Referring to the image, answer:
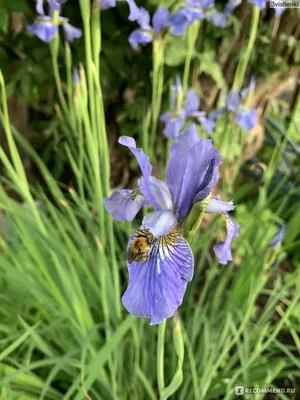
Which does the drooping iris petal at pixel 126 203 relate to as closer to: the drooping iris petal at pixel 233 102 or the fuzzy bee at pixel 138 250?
the fuzzy bee at pixel 138 250

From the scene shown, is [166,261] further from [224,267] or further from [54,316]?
[224,267]

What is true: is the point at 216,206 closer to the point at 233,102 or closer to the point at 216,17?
the point at 233,102

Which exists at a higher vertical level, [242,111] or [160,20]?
[160,20]

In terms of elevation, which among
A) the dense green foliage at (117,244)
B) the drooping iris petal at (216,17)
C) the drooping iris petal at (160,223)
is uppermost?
the drooping iris petal at (216,17)

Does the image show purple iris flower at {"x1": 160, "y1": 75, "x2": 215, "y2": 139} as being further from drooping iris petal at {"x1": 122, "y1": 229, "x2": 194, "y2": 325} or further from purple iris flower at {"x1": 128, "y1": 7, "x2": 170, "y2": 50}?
drooping iris petal at {"x1": 122, "y1": 229, "x2": 194, "y2": 325}

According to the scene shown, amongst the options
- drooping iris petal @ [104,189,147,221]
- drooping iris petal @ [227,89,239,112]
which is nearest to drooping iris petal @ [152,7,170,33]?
drooping iris petal @ [227,89,239,112]

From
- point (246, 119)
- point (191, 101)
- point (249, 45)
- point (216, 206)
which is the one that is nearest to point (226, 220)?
point (216, 206)

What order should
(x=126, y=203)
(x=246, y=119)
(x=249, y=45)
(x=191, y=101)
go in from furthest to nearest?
(x=191, y=101) → (x=246, y=119) → (x=249, y=45) → (x=126, y=203)

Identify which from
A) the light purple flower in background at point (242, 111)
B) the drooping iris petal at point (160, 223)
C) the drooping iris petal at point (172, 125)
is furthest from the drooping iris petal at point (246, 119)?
the drooping iris petal at point (160, 223)
